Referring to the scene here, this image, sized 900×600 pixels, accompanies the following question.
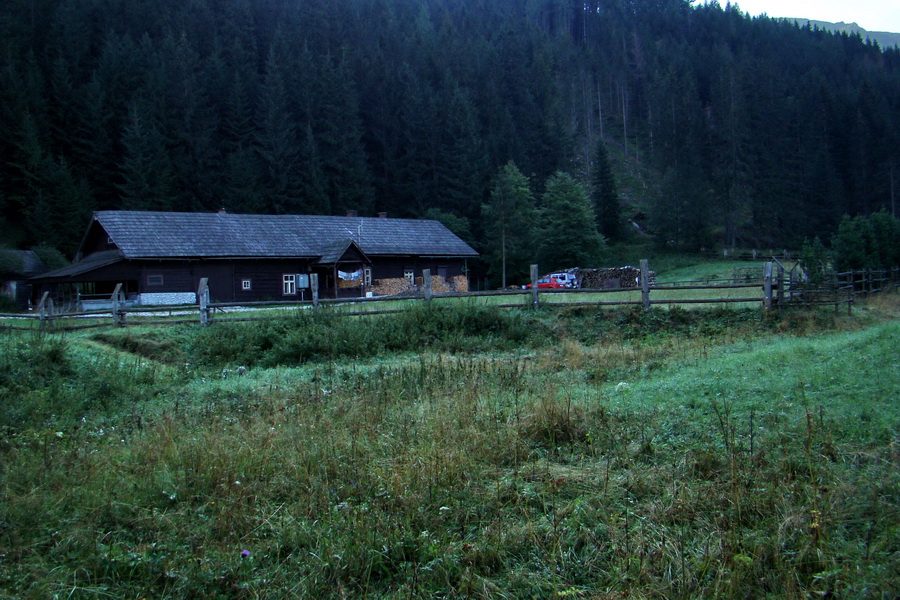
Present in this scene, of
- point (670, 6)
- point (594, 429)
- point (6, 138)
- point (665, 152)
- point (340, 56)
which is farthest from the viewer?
point (670, 6)

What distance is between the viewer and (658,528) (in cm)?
488

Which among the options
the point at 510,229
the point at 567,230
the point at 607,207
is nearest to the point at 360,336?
the point at 567,230

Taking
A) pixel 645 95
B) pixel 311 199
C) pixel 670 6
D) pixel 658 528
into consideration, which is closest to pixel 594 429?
pixel 658 528

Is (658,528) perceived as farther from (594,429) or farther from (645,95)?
(645,95)

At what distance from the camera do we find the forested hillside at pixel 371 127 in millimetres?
53438

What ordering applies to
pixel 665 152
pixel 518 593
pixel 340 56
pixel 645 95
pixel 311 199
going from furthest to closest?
pixel 645 95 → pixel 665 152 → pixel 340 56 → pixel 311 199 → pixel 518 593

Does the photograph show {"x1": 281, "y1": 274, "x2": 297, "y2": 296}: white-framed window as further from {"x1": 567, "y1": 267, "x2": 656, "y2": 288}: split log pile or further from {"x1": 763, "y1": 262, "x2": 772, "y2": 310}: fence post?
{"x1": 763, "y1": 262, "x2": 772, "y2": 310}: fence post

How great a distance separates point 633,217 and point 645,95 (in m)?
33.6

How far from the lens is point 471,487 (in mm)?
5773

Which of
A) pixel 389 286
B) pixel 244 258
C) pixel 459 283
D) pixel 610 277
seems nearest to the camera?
pixel 244 258

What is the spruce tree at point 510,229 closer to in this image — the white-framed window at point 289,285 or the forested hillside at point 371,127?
the forested hillside at point 371,127

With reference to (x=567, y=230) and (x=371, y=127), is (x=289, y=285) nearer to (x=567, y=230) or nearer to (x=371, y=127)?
(x=567, y=230)

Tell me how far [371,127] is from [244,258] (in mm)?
35684

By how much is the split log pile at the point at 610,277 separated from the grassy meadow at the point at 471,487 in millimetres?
29615
